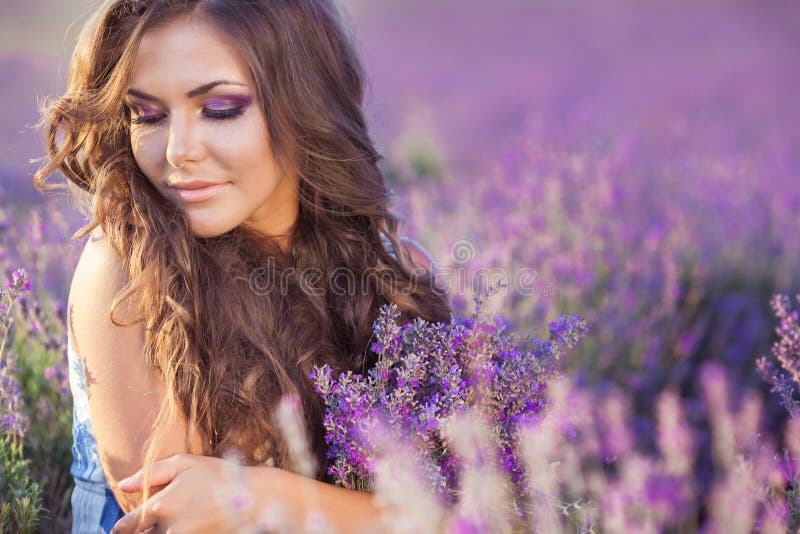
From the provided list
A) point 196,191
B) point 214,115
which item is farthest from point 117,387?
point 214,115

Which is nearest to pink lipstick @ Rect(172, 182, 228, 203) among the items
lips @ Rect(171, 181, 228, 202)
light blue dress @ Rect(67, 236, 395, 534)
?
lips @ Rect(171, 181, 228, 202)

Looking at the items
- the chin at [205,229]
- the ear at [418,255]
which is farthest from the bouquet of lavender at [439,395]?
the ear at [418,255]

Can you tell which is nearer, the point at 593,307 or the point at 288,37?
the point at 288,37

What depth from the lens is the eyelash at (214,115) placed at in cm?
210

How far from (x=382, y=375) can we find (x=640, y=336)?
7.14 feet

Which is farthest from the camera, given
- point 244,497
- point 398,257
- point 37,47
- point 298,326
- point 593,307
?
point 37,47

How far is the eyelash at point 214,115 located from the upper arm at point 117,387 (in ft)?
1.33

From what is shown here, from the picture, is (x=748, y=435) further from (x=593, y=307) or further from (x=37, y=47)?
(x=37, y=47)

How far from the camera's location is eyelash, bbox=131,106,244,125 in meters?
2.10

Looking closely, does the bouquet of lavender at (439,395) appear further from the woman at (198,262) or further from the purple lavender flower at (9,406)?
the purple lavender flower at (9,406)

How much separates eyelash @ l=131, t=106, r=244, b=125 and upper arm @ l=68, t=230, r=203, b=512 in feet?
1.33

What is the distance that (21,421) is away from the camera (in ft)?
7.22

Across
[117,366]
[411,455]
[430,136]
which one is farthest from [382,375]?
[430,136]

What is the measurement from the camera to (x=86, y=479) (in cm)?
218
